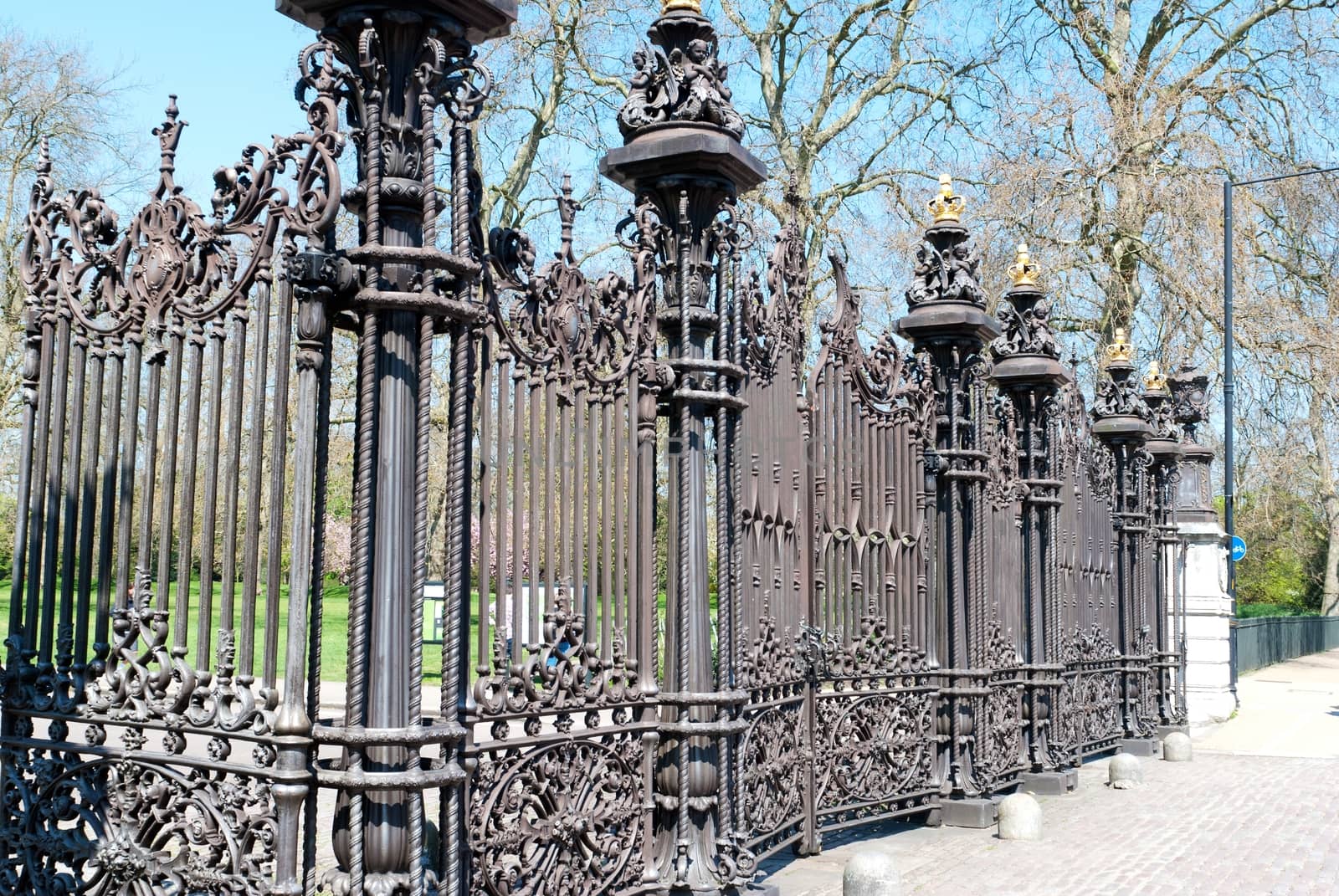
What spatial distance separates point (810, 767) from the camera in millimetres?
7855

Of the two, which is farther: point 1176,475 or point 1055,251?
point 1055,251

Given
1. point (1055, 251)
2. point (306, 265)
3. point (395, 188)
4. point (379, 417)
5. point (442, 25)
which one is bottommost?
point (379, 417)

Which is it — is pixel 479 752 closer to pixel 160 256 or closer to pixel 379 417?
pixel 379 417

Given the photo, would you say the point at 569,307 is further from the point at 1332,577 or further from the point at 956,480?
the point at 1332,577

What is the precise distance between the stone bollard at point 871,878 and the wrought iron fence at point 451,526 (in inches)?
21.0

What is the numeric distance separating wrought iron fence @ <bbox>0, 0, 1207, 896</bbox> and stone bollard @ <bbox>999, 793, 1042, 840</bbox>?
2.42 feet

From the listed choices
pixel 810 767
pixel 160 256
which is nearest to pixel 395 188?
pixel 160 256

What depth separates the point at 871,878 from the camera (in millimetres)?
6211

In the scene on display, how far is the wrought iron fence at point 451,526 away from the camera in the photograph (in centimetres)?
444

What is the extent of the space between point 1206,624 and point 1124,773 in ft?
20.1

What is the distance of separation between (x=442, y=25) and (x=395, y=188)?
0.62 metres

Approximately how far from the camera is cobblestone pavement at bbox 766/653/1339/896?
761 centimetres

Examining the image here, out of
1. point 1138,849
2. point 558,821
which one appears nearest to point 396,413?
point 558,821

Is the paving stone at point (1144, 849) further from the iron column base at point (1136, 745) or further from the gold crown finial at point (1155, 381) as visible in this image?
the gold crown finial at point (1155, 381)
